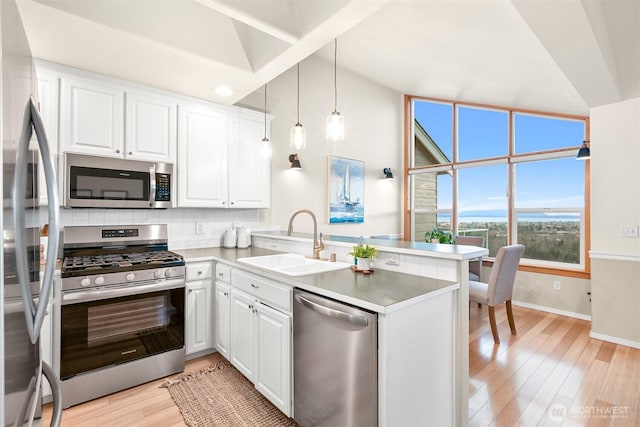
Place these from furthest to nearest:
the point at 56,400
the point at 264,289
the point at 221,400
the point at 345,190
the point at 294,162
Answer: the point at 345,190 → the point at 294,162 → the point at 221,400 → the point at 264,289 → the point at 56,400


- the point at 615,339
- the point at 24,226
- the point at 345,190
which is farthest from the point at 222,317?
the point at 615,339

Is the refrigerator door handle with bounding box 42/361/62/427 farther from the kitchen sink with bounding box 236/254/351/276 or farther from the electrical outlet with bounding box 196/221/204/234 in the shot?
the electrical outlet with bounding box 196/221/204/234

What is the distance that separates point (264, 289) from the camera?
2006mm

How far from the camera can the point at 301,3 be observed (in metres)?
2.03

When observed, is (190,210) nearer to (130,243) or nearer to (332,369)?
(130,243)

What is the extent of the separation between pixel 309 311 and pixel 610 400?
87.6 inches

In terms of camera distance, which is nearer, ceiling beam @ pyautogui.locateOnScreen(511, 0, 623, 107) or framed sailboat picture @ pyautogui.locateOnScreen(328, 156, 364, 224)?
ceiling beam @ pyautogui.locateOnScreen(511, 0, 623, 107)

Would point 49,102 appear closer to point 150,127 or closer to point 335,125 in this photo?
point 150,127

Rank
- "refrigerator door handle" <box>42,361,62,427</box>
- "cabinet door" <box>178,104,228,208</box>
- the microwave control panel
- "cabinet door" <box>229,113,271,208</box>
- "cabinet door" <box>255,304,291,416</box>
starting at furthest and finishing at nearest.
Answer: "cabinet door" <box>229,113,271,208</box>, "cabinet door" <box>178,104,228,208</box>, the microwave control panel, "cabinet door" <box>255,304,291,416</box>, "refrigerator door handle" <box>42,361,62,427</box>

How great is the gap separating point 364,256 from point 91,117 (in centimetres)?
233

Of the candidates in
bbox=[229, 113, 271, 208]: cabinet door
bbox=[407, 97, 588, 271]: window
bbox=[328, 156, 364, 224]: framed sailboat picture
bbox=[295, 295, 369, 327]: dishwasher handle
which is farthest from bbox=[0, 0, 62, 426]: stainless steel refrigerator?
bbox=[407, 97, 588, 271]: window

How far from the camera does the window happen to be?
407 centimetres

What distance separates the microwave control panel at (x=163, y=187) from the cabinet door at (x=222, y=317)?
Result: 903mm

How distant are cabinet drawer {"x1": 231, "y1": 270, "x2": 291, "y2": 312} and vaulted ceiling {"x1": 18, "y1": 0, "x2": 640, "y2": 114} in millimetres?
1609
